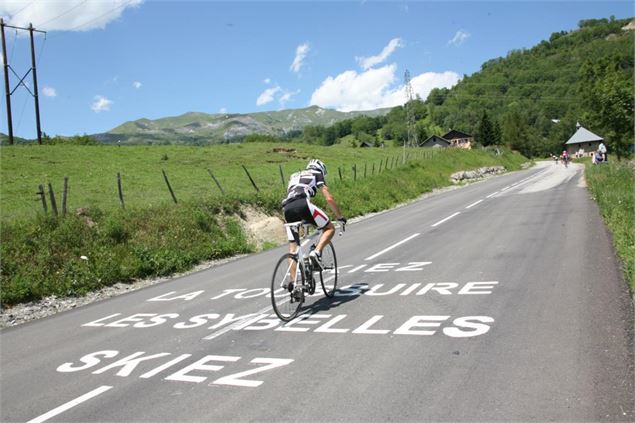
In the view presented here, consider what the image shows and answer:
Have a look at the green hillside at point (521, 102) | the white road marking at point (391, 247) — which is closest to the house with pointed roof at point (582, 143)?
the green hillside at point (521, 102)

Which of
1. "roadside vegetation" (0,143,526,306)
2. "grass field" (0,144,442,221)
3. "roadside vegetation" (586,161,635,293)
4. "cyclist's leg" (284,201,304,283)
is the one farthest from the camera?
"grass field" (0,144,442,221)

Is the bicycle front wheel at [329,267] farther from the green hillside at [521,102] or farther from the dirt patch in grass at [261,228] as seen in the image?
the green hillside at [521,102]

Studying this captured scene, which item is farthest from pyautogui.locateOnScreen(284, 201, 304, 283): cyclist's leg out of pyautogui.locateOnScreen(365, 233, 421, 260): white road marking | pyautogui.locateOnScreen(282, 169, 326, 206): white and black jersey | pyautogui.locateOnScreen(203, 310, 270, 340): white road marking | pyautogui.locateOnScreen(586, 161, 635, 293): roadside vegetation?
pyautogui.locateOnScreen(365, 233, 421, 260): white road marking

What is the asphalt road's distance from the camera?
13.7ft

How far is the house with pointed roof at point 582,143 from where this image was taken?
117188 mm

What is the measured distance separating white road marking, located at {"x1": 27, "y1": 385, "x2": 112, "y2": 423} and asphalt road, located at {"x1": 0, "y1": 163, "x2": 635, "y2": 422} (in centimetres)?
2

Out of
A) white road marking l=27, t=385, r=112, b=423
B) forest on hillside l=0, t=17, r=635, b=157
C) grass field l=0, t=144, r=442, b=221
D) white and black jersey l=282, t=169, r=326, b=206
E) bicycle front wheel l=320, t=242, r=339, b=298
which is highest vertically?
forest on hillside l=0, t=17, r=635, b=157

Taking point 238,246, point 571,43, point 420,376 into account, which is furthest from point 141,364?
point 571,43

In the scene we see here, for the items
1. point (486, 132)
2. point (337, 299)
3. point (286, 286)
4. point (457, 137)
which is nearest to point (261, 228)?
point (337, 299)

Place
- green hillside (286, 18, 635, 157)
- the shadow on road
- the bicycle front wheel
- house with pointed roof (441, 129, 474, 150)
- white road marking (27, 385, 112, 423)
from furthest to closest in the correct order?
house with pointed roof (441, 129, 474, 150)
green hillside (286, 18, 635, 157)
the bicycle front wheel
the shadow on road
white road marking (27, 385, 112, 423)

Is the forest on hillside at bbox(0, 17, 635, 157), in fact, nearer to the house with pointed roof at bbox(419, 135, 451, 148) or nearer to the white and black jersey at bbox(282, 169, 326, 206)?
the house with pointed roof at bbox(419, 135, 451, 148)

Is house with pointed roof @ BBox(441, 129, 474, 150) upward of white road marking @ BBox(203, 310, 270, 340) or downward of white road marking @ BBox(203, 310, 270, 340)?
upward

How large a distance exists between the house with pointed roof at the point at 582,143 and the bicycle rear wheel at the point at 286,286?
124 m

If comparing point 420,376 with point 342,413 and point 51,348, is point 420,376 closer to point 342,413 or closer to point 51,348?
point 342,413
